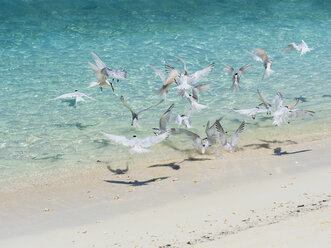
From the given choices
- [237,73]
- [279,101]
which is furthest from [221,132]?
[237,73]

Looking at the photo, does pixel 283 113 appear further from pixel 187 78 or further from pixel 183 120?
pixel 187 78

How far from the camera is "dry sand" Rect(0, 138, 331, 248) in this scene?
231 inches

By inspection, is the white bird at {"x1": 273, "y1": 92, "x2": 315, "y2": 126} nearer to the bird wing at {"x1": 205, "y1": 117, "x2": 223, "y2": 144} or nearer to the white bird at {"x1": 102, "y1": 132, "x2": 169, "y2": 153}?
the bird wing at {"x1": 205, "y1": 117, "x2": 223, "y2": 144}

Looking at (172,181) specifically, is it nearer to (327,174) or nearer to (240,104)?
(327,174)

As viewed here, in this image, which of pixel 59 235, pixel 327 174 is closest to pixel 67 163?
pixel 59 235

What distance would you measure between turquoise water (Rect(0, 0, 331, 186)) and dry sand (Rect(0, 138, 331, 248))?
808 millimetres

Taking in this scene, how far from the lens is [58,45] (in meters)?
15.2

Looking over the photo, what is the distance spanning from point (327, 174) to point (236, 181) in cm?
109

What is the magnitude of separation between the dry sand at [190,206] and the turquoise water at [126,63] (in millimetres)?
808

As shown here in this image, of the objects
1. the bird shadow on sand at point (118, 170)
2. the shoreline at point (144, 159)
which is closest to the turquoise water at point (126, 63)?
the shoreline at point (144, 159)

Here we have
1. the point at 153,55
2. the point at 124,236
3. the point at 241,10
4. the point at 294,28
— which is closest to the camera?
the point at 124,236

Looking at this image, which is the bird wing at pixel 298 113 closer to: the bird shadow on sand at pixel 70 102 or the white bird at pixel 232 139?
the white bird at pixel 232 139

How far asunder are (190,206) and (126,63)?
24.2 ft

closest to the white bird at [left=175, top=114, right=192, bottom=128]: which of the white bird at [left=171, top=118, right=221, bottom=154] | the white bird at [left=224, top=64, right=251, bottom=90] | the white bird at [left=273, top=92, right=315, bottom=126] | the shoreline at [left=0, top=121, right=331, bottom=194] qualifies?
the shoreline at [left=0, top=121, right=331, bottom=194]
